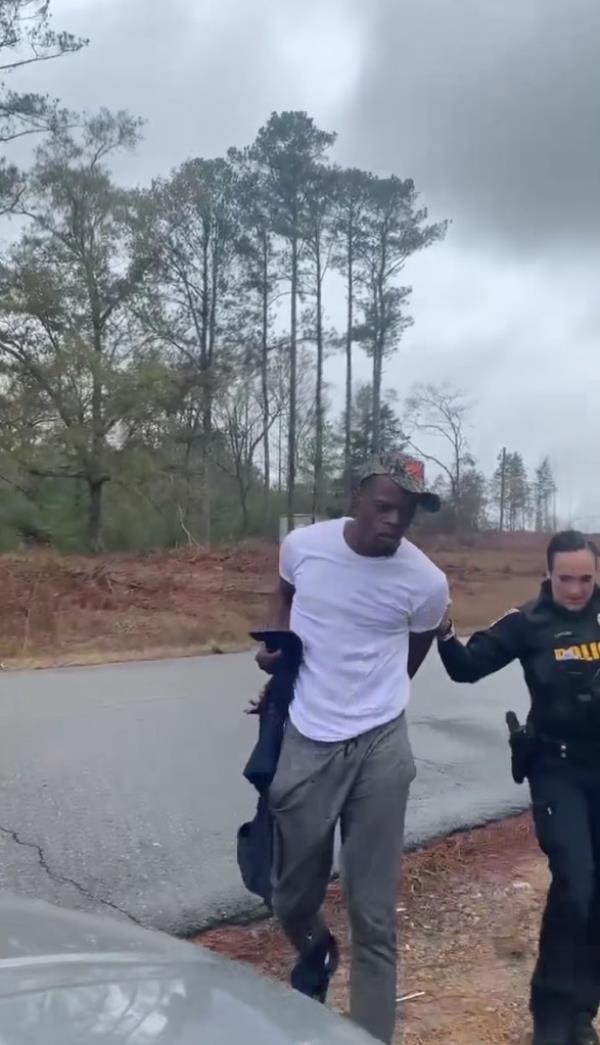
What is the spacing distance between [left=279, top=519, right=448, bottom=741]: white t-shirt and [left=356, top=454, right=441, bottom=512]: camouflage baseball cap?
163mm

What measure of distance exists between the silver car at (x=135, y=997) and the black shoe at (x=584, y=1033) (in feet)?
6.26

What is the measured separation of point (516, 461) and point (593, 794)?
15.2 meters

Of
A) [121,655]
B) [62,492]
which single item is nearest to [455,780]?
[121,655]

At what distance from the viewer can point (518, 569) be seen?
583 inches

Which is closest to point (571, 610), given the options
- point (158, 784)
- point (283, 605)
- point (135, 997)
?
point (283, 605)

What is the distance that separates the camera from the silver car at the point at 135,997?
2.15 meters

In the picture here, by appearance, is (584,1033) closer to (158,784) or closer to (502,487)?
(158,784)

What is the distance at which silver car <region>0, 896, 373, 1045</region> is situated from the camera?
2.15 metres

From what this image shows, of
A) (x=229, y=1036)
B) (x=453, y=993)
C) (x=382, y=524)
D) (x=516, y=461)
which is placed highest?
(x=516, y=461)

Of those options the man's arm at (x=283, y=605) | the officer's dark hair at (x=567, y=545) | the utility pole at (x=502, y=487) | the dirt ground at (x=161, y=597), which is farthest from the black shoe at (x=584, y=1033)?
the utility pole at (x=502, y=487)

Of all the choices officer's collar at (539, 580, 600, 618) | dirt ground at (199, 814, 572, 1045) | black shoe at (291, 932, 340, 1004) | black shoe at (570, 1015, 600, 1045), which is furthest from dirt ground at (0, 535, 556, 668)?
black shoe at (291, 932, 340, 1004)

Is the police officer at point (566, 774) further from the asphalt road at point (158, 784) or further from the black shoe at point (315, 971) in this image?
the asphalt road at point (158, 784)

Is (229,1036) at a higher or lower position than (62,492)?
lower

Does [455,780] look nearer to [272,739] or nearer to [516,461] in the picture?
[272,739]
